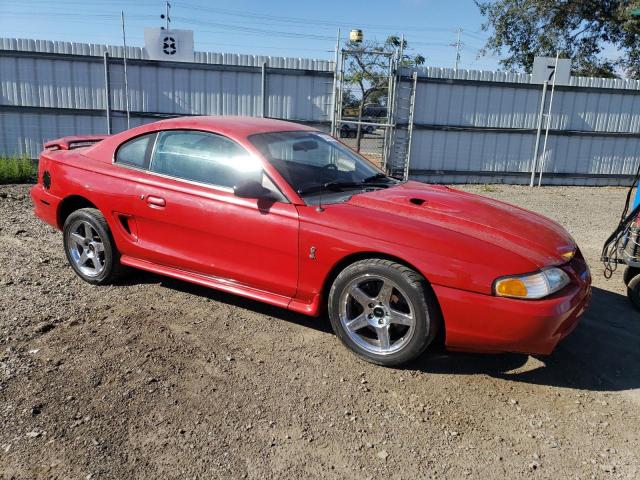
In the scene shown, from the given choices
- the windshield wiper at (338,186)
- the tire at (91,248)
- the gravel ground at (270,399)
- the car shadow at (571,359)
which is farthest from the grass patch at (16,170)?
the windshield wiper at (338,186)

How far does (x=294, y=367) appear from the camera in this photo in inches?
146

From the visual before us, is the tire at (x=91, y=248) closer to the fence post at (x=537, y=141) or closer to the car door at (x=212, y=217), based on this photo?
the car door at (x=212, y=217)

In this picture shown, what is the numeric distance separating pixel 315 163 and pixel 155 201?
4.30ft

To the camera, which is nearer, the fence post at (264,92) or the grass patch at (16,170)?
the grass patch at (16,170)

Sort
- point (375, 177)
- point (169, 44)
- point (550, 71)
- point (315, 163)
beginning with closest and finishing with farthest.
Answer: point (315, 163)
point (375, 177)
point (169, 44)
point (550, 71)

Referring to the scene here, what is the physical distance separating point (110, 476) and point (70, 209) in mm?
3170

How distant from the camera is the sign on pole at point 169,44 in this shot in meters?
11.3

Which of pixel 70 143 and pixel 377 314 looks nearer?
pixel 377 314

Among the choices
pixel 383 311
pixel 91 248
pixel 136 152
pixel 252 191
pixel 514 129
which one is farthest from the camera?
pixel 514 129

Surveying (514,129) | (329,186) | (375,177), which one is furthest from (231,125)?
(514,129)

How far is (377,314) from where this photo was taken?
12.1 feet

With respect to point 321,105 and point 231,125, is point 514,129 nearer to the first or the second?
point 321,105

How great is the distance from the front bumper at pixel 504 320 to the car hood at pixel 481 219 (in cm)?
29

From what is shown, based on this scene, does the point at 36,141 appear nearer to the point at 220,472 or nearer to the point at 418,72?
the point at 418,72
